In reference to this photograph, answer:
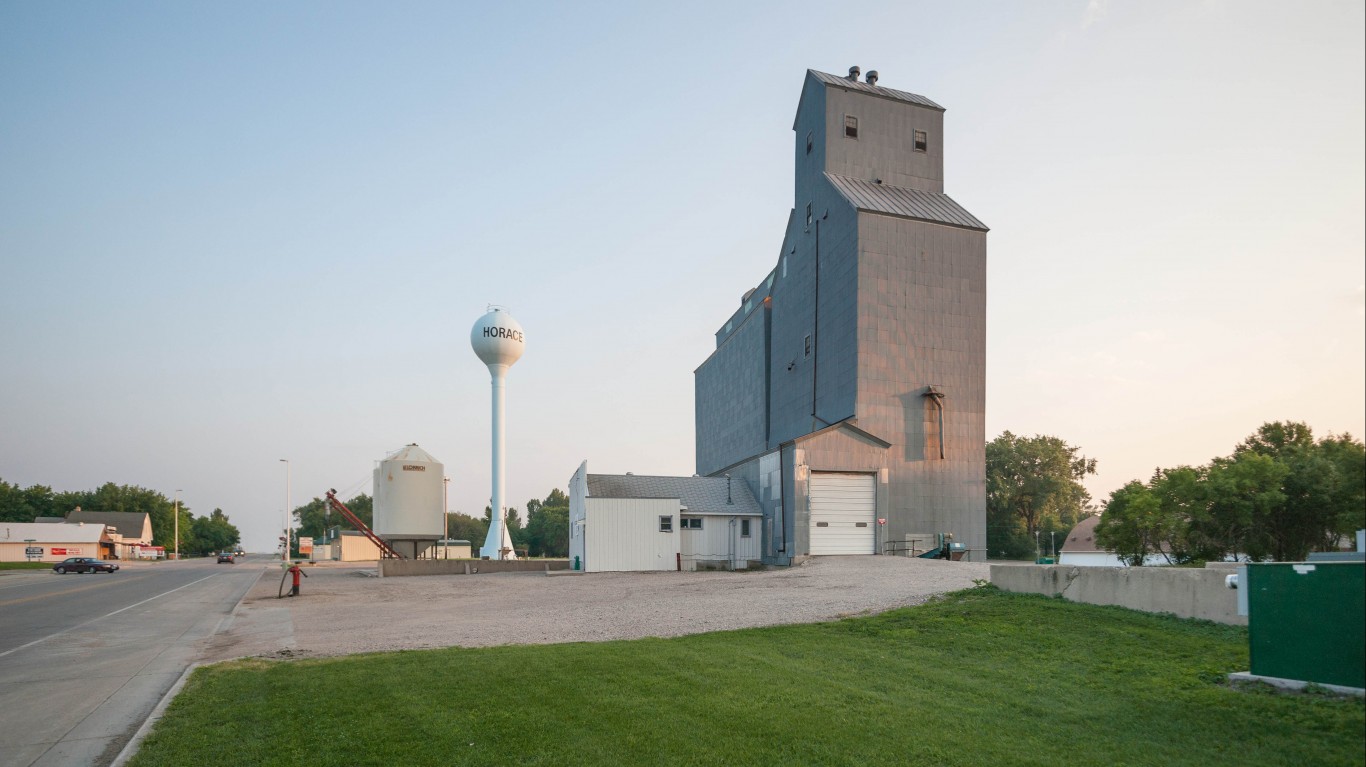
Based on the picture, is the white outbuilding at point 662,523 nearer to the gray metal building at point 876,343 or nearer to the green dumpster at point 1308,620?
the gray metal building at point 876,343

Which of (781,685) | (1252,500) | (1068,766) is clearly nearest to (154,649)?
(781,685)

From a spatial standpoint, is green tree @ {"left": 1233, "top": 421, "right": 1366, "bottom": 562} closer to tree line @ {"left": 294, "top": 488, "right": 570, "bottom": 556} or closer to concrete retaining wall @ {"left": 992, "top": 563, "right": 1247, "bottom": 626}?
concrete retaining wall @ {"left": 992, "top": 563, "right": 1247, "bottom": 626}

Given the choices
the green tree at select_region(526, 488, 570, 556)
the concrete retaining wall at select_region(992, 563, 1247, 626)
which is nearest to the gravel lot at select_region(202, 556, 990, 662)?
the concrete retaining wall at select_region(992, 563, 1247, 626)

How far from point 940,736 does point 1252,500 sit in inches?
181

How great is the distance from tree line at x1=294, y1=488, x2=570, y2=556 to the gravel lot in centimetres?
8264

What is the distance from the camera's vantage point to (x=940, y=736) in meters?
7.14

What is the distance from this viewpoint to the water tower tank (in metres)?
54.7

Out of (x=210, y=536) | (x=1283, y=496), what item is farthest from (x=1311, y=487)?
(x=210, y=536)

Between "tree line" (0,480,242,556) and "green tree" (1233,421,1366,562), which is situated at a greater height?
"green tree" (1233,421,1366,562)

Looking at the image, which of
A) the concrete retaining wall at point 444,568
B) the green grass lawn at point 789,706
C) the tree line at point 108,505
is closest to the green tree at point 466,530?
the tree line at point 108,505

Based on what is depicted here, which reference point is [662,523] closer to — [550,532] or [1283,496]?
[1283,496]

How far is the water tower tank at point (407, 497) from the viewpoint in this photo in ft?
179

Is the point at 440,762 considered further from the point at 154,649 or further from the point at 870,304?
the point at 870,304

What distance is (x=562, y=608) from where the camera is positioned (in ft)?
66.9
